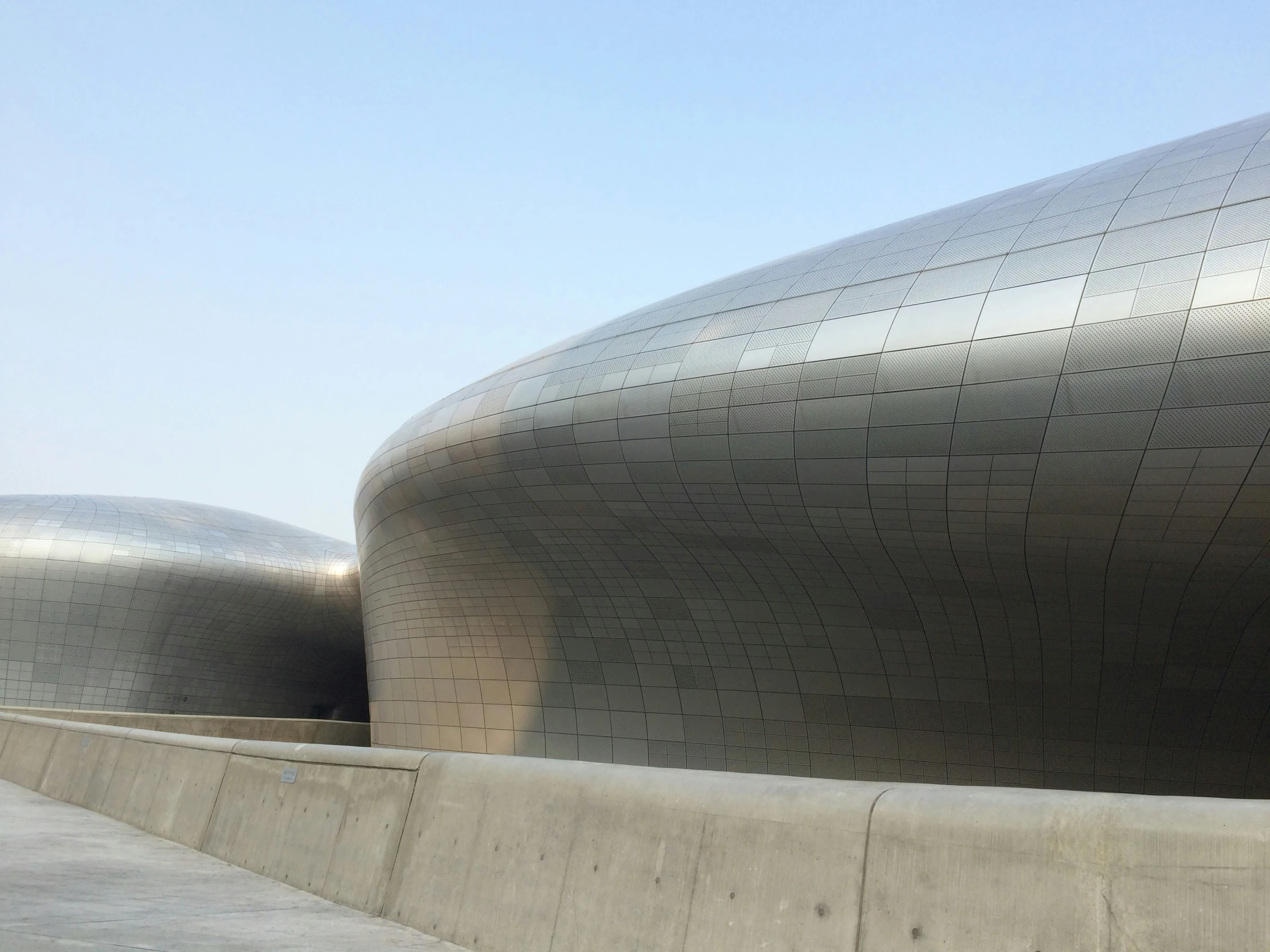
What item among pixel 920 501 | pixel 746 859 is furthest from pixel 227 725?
pixel 746 859

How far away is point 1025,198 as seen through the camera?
49.1 ft

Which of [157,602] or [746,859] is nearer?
[746,859]

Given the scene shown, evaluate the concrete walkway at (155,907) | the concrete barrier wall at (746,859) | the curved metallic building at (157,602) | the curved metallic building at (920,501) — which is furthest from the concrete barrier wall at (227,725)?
the concrete barrier wall at (746,859)

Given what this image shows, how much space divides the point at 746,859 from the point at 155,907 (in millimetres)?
3871

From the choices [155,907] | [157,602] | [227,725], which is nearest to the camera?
[155,907]

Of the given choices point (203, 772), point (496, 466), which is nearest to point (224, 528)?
point (496, 466)

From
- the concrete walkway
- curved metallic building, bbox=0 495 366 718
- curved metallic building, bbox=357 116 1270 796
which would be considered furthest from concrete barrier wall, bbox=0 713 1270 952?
curved metallic building, bbox=0 495 366 718

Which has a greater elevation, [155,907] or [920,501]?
[920,501]

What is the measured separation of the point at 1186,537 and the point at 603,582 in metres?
10.7

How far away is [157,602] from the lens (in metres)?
43.4

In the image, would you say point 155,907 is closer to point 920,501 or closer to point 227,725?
point 920,501

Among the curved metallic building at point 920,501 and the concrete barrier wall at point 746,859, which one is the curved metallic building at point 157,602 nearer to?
the curved metallic building at point 920,501

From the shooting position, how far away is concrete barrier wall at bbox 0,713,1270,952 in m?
3.42

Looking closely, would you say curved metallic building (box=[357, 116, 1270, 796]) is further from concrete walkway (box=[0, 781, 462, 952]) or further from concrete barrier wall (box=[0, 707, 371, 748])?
concrete barrier wall (box=[0, 707, 371, 748])
